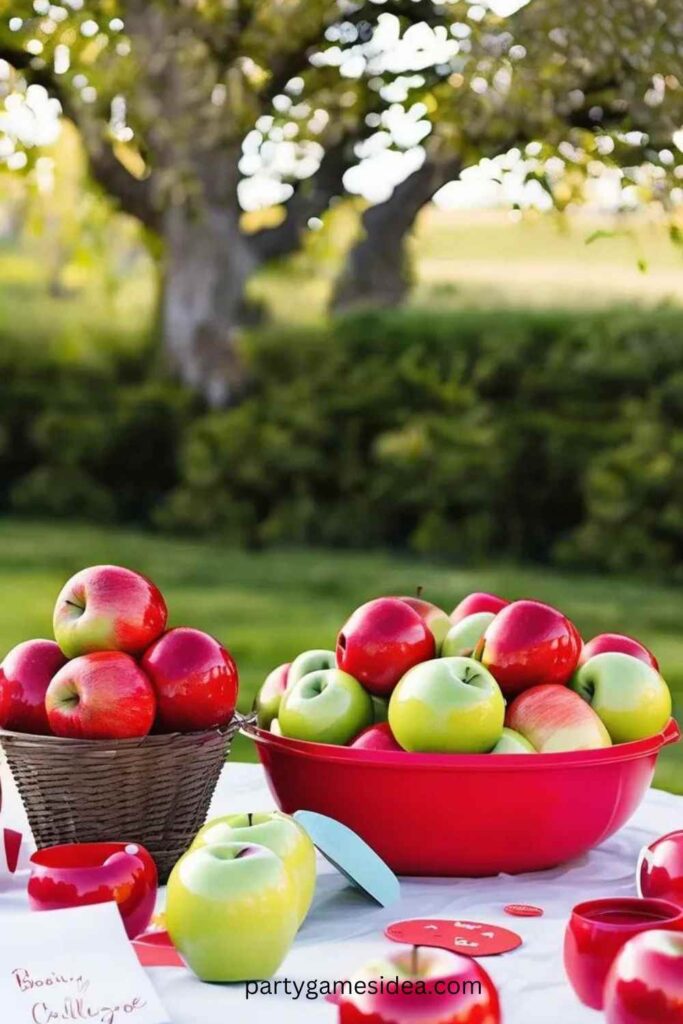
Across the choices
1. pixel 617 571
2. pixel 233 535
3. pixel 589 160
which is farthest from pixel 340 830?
pixel 233 535

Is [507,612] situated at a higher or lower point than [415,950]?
higher

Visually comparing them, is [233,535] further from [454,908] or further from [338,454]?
[454,908]

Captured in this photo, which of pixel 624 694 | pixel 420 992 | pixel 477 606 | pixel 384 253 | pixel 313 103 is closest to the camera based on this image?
pixel 420 992

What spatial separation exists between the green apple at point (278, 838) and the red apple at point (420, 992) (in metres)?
0.22

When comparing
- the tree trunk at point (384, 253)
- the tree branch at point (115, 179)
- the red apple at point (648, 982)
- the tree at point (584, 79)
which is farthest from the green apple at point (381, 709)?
the tree trunk at point (384, 253)

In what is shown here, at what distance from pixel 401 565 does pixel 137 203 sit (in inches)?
95.9

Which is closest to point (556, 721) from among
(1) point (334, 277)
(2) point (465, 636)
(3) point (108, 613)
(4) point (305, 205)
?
(2) point (465, 636)

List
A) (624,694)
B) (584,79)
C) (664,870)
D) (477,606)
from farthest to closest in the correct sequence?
(584,79) → (477,606) → (624,694) → (664,870)

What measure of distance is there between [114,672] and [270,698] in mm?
270

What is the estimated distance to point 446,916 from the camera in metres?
1.53

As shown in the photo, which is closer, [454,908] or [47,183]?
[454,908]

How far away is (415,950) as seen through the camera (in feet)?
3.66

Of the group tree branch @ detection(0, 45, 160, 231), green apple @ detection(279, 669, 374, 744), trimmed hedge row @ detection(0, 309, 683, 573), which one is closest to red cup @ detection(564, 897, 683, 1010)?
green apple @ detection(279, 669, 374, 744)

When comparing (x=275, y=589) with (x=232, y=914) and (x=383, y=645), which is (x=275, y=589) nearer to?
(x=383, y=645)
